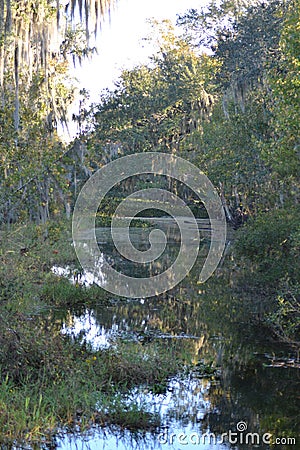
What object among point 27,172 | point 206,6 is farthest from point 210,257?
point 27,172

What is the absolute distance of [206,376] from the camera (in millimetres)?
8883

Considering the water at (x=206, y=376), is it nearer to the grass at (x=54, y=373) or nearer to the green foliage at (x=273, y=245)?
the grass at (x=54, y=373)

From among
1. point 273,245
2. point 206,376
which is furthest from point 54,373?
point 273,245

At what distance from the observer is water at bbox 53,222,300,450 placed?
675 centimetres

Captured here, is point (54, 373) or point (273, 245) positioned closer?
point (54, 373)

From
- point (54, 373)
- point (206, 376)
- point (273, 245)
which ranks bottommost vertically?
point (54, 373)

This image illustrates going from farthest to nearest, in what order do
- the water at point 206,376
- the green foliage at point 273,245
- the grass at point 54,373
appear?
1. the green foliage at point 273,245
2. the water at point 206,376
3. the grass at point 54,373

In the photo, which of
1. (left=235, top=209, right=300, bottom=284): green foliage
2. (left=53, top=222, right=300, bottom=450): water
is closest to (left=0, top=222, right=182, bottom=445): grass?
(left=53, top=222, right=300, bottom=450): water

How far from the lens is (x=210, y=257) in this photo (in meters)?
24.0

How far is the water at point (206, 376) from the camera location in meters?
6.75

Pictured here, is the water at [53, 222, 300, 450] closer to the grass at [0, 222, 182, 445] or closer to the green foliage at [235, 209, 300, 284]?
the grass at [0, 222, 182, 445]

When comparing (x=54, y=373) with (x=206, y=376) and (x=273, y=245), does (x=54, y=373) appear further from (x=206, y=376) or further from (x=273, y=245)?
(x=273, y=245)

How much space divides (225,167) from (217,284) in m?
5.94

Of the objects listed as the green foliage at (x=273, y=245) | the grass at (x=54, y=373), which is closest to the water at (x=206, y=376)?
the grass at (x=54, y=373)
